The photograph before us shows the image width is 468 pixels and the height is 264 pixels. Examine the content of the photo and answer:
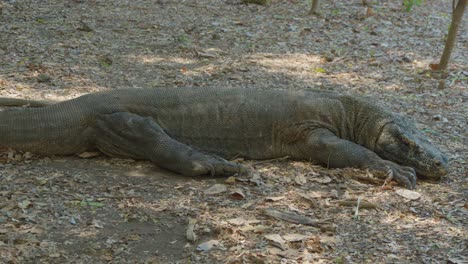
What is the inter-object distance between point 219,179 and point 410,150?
1.39 meters

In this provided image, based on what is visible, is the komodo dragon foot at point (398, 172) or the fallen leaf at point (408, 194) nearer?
the fallen leaf at point (408, 194)

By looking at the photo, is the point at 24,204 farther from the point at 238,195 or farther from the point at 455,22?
the point at 455,22

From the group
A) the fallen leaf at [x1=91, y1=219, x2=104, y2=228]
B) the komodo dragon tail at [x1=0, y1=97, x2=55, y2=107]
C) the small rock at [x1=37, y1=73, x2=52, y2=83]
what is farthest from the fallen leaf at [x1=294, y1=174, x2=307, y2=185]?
the small rock at [x1=37, y1=73, x2=52, y2=83]

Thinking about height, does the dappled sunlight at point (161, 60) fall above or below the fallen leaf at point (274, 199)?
above

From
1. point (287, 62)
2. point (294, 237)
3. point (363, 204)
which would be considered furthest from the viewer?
point (287, 62)

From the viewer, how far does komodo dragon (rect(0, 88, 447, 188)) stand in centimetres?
425

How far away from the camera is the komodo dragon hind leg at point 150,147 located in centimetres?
419

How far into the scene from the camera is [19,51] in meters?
6.30

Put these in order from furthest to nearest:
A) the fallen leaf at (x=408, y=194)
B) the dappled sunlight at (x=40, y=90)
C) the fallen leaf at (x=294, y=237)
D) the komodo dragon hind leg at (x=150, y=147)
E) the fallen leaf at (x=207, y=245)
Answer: the dappled sunlight at (x=40, y=90) < the komodo dragon hind leg at (x=150, y=147) < the fallen leaf at (x=408, y=194) < the fallen leaf at (x=294, y=237) < the fallen leaf at (x=207, y=245)

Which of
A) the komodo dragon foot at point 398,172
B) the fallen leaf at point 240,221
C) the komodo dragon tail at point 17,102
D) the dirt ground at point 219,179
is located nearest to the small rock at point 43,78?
the dirt ground at point 219,179

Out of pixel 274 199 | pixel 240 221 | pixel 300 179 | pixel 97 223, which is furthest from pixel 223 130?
pixel 97 223

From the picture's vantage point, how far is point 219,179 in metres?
4.20

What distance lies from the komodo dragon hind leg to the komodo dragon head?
3.72 feet

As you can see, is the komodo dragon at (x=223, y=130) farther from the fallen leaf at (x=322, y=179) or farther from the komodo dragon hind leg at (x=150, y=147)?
the fallen leaf at (x=322, y=179)
